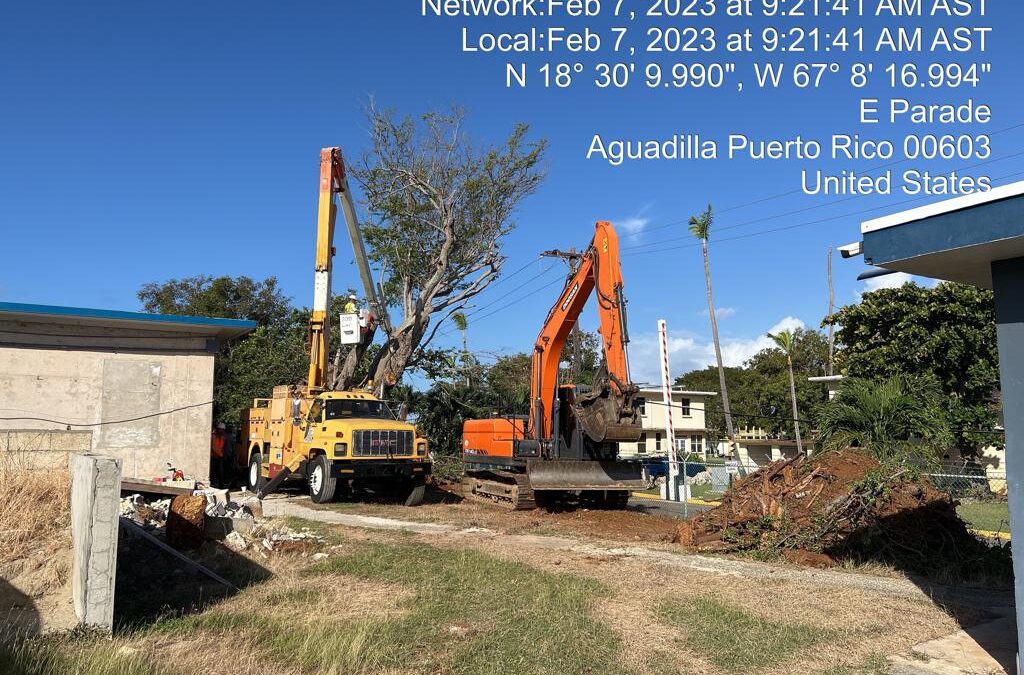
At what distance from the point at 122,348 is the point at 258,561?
29.0 ft

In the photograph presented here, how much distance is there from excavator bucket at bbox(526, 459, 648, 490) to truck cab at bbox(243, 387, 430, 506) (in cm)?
264

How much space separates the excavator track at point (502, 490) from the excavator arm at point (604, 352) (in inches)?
48.8

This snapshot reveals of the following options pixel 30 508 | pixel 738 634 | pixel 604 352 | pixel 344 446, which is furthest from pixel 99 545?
pixel 604 352

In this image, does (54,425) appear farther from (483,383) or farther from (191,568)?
(483,383)

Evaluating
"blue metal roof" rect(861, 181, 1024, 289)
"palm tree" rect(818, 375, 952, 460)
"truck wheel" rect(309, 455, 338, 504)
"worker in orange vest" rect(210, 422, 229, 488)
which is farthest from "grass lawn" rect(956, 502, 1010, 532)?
"worker in orange vest" rect(210, 422, 229, 488)

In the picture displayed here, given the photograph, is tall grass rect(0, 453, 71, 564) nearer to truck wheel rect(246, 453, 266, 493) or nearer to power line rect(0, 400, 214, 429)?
power line rect(0, 400, 214, 429)

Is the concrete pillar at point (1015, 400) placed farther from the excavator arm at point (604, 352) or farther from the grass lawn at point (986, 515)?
the grass lawn at point (986, 515)

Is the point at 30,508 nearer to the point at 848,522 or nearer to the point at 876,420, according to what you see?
the point at 848,522

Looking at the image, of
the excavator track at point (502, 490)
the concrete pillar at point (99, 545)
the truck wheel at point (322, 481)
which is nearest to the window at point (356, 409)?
the truck wheel at point (322, 481)

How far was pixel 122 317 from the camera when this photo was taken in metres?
15.5

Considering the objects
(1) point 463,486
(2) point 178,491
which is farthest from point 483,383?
(2) point 178,491

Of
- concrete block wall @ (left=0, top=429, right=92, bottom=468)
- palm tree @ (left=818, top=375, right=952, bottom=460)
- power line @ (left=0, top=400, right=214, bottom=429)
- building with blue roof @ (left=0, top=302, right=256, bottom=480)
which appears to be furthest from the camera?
palm tree @ (left=818, top=375, right=952, bottom=460)

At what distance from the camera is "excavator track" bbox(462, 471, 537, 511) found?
15.4 metres

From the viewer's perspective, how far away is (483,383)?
91.1 feet
